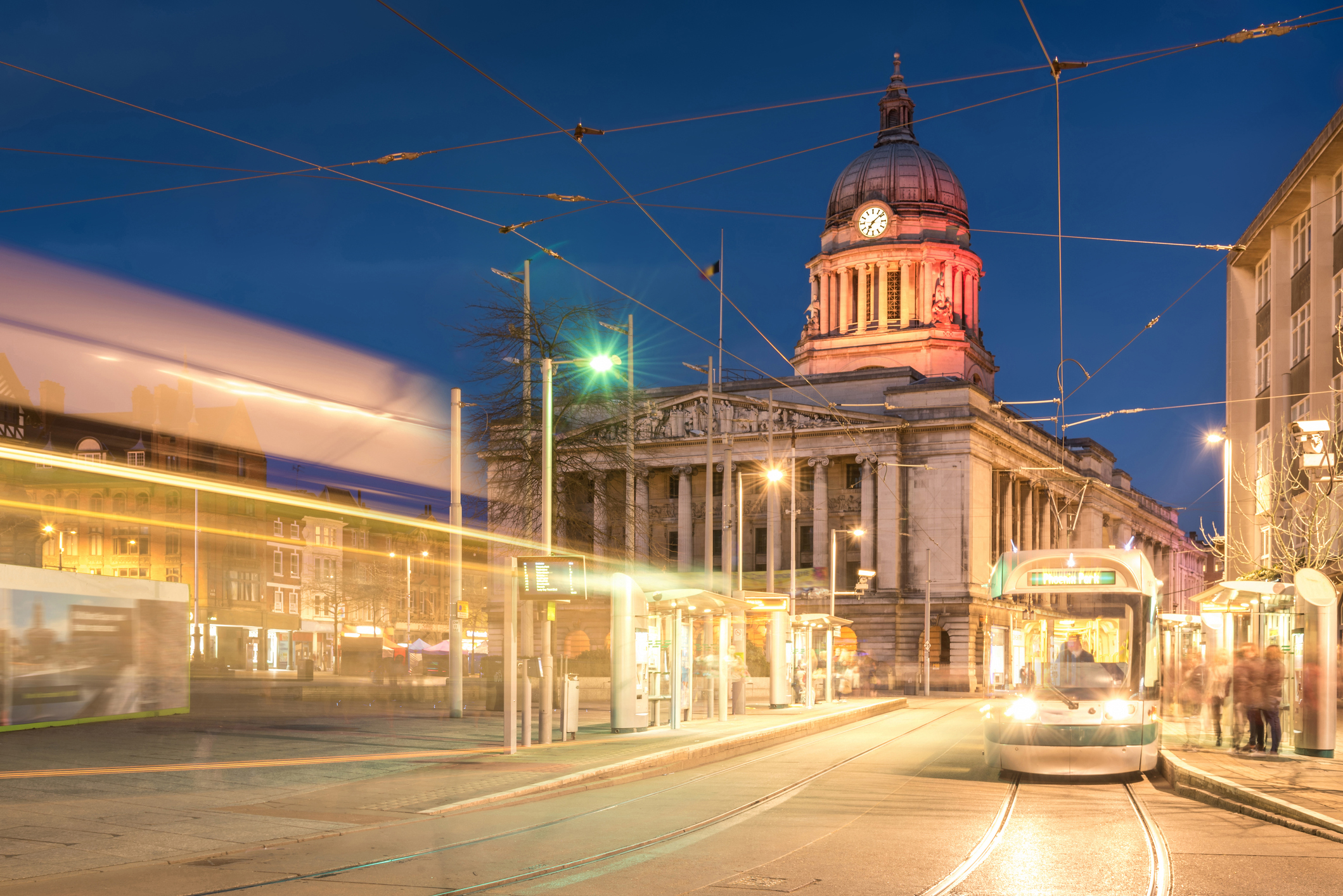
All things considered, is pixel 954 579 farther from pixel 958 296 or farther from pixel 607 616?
pixel 958 296

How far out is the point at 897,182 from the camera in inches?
4136

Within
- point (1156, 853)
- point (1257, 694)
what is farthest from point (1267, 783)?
point (1156, 853)

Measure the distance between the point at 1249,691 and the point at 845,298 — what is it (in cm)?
8254

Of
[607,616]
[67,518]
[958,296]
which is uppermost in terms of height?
[958,296]

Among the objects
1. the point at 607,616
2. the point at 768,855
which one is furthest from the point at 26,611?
the point at 607,616

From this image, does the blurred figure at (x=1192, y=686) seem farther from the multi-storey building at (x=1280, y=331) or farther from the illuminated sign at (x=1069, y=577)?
the illuminated sign at (x=1069, y=577)

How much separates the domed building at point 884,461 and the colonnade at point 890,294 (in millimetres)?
145

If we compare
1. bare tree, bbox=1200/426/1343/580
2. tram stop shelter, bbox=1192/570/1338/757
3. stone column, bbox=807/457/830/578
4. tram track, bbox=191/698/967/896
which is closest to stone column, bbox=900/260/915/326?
stone column, bbox=807/457/830/578

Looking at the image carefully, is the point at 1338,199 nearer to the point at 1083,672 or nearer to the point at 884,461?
the point at 1083,672

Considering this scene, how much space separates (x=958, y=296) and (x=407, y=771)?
9042 cm

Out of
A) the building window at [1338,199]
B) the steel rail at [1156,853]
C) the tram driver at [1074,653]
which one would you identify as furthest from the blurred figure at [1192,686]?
the steel rail at [1156,853]

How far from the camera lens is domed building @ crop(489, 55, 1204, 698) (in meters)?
81.7

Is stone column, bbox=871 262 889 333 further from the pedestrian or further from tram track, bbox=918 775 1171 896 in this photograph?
tram track, bbox=918 775 1171 896

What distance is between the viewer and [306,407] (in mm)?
24109
